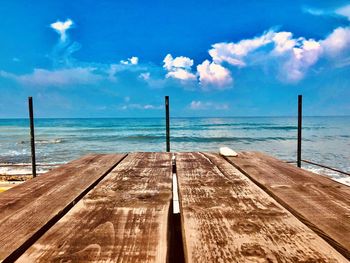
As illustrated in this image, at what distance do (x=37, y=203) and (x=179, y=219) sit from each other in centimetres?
50

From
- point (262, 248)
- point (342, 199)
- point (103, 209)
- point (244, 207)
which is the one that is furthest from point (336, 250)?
point (103, 209)

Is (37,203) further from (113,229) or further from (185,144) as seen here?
(185,144)

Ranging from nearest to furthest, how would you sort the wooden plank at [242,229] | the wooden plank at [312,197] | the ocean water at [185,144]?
the wooden plank at [242,229]
the wooden plank at [312,197]
the ocean water at [185,144]

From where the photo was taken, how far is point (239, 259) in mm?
570

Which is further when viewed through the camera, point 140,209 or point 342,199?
point 342,199

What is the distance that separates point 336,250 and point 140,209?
0.54m

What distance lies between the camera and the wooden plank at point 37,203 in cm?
69

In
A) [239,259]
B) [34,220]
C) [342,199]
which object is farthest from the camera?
[342,199]

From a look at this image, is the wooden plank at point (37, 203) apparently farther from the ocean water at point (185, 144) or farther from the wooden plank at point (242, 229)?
the ocean water at point (185, 144)

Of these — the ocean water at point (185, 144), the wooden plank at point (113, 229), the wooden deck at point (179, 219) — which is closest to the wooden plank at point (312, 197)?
the wooden deck at point (179, 219)

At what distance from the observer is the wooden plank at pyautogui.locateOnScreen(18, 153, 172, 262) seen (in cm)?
60

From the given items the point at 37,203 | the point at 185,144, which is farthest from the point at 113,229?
the point at 185,144

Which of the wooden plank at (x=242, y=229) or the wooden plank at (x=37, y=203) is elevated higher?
the wooden plank at (x=242, y=229)

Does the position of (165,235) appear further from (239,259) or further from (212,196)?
(212,196)
